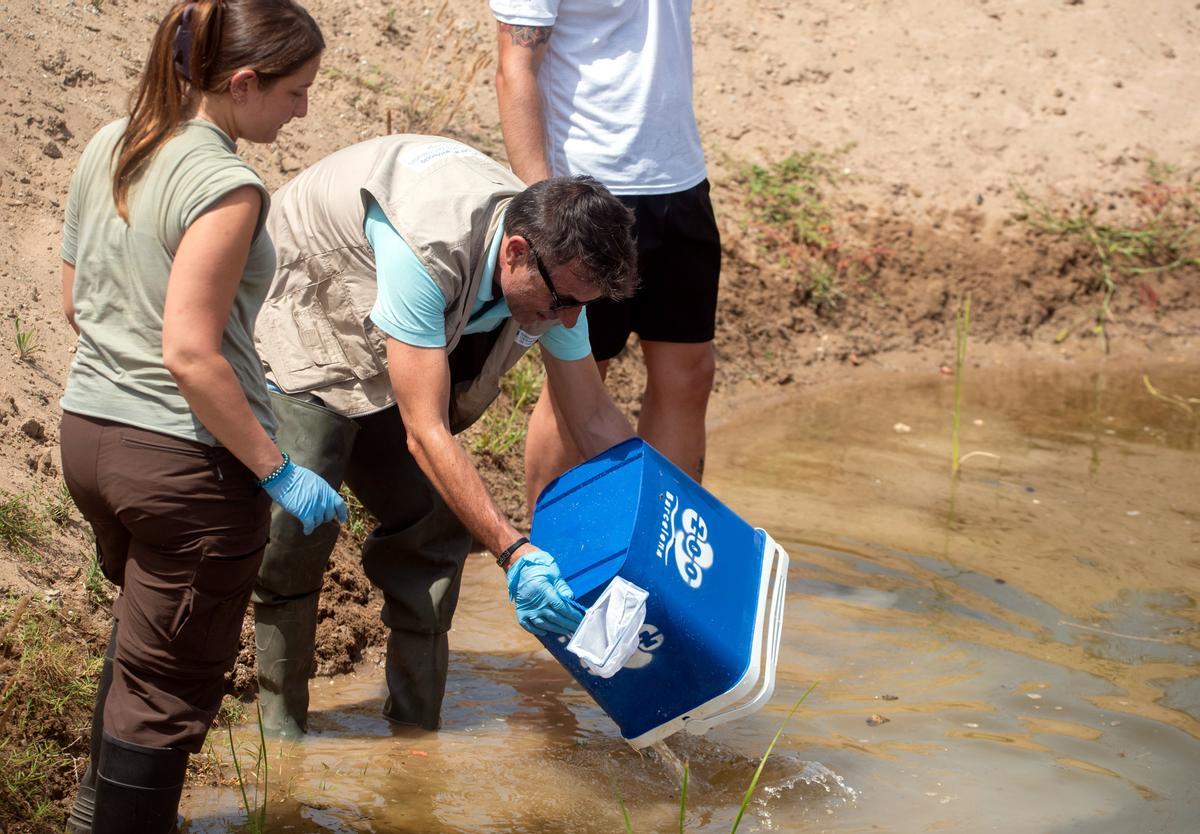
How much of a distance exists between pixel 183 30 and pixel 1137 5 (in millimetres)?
7874

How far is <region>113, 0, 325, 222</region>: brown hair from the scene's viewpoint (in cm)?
209

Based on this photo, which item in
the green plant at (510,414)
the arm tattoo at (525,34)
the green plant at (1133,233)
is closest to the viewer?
the arm tattoo at (525,34)

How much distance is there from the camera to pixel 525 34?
334cm

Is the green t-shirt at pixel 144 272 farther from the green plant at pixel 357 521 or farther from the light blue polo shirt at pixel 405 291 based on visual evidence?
the green plant at pixel 357 521

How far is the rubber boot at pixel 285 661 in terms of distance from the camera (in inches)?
120

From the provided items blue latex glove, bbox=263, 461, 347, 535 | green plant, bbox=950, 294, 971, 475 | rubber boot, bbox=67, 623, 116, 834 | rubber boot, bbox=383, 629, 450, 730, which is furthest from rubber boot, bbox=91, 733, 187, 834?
green plant, bbox=950, 294, 971, 475

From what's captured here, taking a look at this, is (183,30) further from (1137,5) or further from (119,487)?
(1137,5)

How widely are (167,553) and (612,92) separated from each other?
1805 millimetres

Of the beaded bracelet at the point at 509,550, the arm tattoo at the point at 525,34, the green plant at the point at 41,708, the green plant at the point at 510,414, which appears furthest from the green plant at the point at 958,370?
the green plant at the point at 41,708

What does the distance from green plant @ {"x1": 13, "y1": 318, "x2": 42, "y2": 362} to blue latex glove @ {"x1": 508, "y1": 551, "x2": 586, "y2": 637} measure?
2106 millimetres

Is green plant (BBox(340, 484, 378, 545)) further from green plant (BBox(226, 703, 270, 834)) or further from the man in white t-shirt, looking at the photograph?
green plant (BBox(226, 703, 270, 834))

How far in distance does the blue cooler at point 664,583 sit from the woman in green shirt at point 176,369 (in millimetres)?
524

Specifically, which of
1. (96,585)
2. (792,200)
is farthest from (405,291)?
(792,200)

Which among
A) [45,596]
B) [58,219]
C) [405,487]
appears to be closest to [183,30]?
[405,487]
